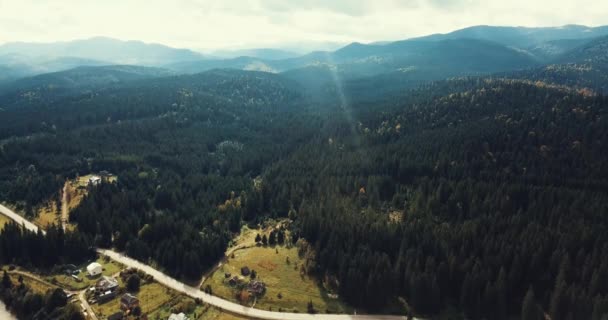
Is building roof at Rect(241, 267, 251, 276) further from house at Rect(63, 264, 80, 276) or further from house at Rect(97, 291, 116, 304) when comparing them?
house at Rect(63, 264, 80, 276)

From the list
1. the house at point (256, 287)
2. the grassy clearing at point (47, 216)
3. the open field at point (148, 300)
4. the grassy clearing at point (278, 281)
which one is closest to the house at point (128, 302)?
the open field at point (148, 300)

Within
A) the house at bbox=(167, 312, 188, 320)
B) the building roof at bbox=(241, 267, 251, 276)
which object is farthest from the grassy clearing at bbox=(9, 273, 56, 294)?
the building roof at bbox=(241, 267, 251, 276)

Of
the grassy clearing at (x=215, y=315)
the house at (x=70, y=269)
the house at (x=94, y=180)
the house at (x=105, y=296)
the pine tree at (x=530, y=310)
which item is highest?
the pine tree at (x=530, y=310)

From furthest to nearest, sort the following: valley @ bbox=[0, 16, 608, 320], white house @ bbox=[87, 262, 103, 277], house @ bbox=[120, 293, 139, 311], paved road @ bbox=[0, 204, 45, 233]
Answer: paved road @ bbox=[0, 204, 45, 233]
white house @ bbox=[87, 262, 103, 277]
house @ bbox=[120, 293, 139, 311]
valley @ bbox=[0, 16, 608, 320]

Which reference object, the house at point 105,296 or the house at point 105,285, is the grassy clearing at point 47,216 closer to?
the house at point 105,285

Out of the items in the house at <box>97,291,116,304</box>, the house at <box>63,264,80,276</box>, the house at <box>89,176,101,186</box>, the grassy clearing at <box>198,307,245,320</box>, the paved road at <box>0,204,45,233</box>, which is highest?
the house at <box>89,176,101,186</box>

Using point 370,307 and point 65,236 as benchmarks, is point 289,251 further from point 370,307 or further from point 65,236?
point 65,236
